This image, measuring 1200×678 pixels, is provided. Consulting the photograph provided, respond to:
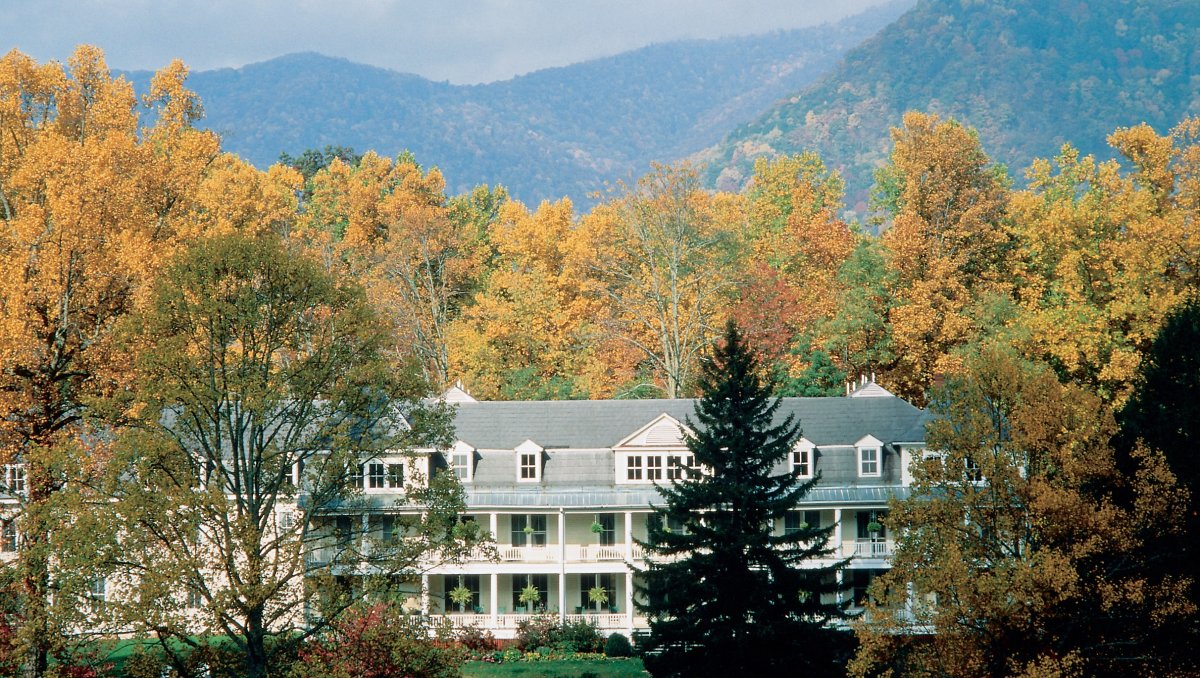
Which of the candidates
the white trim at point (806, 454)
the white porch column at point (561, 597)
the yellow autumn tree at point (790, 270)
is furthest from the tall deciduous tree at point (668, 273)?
the white porch column at point (561, 597)

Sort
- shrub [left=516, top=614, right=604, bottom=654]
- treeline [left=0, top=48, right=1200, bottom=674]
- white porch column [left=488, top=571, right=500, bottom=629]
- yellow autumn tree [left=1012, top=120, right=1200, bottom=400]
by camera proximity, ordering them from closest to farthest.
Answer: treeline [left=0, top=48, right=1200, bottom=674], shrub [left=516, top=614, right=604, bottom=654], white porch column [left=488, top=571, right=500, bottom=629], yellow autumn tree [left=1012, top=120, right=1200, bottom=400]

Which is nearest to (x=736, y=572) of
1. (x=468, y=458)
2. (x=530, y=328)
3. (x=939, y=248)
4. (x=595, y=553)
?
(x=595, y=553)

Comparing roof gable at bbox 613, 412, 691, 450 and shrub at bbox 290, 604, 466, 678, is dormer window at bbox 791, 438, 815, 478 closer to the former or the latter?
roof gable at bbox 613, 412, 691, 450

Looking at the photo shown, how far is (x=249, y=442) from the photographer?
2614 cm

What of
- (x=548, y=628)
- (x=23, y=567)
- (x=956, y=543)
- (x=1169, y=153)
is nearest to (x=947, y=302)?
(x=1169, y=153)

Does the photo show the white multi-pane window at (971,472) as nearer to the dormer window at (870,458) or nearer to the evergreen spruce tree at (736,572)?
the evergreen spruce tree at (736,572)

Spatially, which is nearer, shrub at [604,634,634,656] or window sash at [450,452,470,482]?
shrub at [604,634,634,656]

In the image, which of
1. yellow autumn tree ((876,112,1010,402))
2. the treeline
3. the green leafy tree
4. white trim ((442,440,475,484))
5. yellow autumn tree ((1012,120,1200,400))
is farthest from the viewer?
yellow autumn tree ((876,112,1010,402))

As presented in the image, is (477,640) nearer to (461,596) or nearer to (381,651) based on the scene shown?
(461,596)

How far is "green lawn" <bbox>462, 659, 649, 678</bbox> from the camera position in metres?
37.5

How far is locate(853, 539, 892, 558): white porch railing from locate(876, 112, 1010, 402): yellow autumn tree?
1063 centimetres

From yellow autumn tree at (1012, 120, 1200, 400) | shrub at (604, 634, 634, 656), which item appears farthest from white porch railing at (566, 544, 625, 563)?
yellow autumn tree at (1012, 120, 1200, 400)

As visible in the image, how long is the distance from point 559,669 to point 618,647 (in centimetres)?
289

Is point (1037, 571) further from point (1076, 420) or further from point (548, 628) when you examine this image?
point (548, 628)
